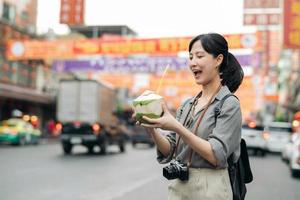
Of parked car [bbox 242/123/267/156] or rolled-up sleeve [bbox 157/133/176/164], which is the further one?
parked car [bbox 242/123/267/156]

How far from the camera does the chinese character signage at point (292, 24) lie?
21188mm

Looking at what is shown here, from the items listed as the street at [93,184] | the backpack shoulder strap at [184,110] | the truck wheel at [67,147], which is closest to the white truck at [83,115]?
the truck wheel at [67,147]

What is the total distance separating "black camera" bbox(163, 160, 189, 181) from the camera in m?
2.48

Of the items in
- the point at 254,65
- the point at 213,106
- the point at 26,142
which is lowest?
the point at 26,142

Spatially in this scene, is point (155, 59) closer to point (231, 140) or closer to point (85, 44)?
point (85, 44)

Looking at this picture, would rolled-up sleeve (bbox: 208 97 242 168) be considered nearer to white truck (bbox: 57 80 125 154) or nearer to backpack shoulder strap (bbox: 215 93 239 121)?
backpack shoulder strap (bbox: 215 93 239 121)

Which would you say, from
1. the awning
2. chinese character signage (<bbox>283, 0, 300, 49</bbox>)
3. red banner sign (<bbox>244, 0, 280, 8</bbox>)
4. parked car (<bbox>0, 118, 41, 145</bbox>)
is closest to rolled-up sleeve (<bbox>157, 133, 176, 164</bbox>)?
red banner sign (<bbox>244, 0, 280, 8</bbox>)

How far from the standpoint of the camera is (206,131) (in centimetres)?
252

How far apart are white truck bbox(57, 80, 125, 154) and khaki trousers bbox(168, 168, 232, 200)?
62.3 feet

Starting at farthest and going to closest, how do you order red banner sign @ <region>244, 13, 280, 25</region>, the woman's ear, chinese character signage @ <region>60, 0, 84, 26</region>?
red banner sign @ <region>244, 13, 280, 25</region>, chinese character signage @ <region>60, 0, 84, 26</region>, the woman's ear

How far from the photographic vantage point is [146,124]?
2320mm

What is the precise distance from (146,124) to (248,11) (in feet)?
65.4

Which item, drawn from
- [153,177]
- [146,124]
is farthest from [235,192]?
[153,177]

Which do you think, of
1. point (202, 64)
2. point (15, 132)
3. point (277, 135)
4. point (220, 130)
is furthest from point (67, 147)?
point (220, 130)
